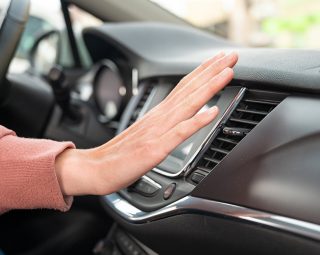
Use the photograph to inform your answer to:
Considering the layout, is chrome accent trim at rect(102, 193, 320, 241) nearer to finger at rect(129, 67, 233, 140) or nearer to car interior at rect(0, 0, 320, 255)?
car interior at rect(0, 0, 320, 255)

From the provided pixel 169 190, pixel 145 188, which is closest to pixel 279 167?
pixel 169 190

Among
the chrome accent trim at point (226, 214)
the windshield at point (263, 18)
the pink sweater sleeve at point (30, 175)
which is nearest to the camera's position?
the chrome accent trim at point (226, 214)

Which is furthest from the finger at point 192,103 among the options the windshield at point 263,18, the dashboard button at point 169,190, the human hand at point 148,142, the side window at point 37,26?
the windshield at point 263,18

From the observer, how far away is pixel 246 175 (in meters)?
0.70

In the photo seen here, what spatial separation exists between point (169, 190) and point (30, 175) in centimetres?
26

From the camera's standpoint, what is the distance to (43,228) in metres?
1.51

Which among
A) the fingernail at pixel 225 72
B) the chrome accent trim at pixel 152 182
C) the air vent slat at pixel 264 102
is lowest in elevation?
the chrome accent trim at pixel 152 182

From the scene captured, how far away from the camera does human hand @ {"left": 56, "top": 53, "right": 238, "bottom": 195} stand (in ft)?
2.16

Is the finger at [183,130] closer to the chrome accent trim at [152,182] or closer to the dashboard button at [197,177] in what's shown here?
the dashboard button at [197,177]

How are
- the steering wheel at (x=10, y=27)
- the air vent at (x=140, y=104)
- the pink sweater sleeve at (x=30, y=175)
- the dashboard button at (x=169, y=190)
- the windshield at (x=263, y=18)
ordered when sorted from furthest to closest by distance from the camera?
the windshield at (x=263, y=18) → the air vent at (x=140, y=104) → the steering wheel at (x=10, y=27) → the dashboard button at (x=169, y=190) → the pink sweater sleeve at (x=30, y=175)

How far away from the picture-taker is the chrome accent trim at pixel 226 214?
62 cm

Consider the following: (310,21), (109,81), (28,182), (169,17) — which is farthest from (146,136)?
(310,21)

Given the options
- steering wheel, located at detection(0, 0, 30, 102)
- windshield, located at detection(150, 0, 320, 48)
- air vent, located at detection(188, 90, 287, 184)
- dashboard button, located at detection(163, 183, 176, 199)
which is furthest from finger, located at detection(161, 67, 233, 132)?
windshield, located at detection(150, 0, 320, 48)

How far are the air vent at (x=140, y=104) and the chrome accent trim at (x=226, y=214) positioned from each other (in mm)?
297
